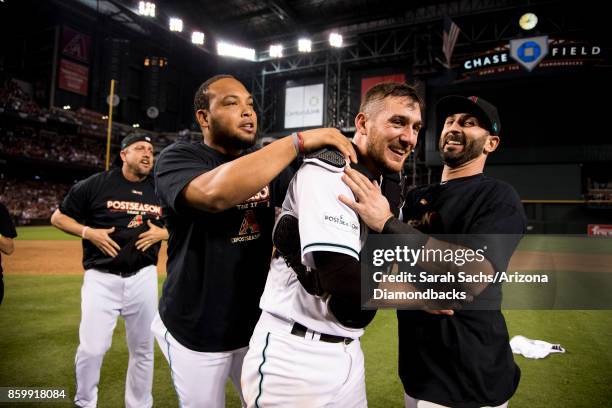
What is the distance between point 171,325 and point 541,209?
22.8m

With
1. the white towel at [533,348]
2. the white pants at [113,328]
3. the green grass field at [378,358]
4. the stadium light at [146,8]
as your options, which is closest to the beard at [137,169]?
the white pants at [113,328]

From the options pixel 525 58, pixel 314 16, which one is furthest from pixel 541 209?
pixel 314 16

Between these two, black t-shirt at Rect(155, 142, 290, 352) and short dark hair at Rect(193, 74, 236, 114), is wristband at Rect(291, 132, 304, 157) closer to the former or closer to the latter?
black t-shirt at Rect(155, 142, 290, 352)

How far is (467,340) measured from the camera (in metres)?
1.94

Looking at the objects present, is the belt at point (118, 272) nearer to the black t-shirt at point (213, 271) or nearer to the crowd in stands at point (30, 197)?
the black t-shirt at point (213, 271)

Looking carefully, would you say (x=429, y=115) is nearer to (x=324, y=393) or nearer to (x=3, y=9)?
(x=324, y=393)

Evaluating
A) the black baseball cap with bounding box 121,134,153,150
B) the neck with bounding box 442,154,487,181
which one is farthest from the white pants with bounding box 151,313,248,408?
the black baseball cap with bounding box 121,134,153,150

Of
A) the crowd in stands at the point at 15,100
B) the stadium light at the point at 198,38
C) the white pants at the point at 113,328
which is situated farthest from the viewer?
the stadium light at the point at 198,38

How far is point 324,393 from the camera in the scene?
158cm

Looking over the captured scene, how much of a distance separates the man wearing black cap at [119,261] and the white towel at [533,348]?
174 inches

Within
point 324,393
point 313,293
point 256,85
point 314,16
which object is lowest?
point 324,393

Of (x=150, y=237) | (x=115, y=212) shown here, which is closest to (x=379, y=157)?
(x=150, y=237)

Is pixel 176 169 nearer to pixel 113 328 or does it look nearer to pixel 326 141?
pixel 326 141

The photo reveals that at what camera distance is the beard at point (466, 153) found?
7.34ft
